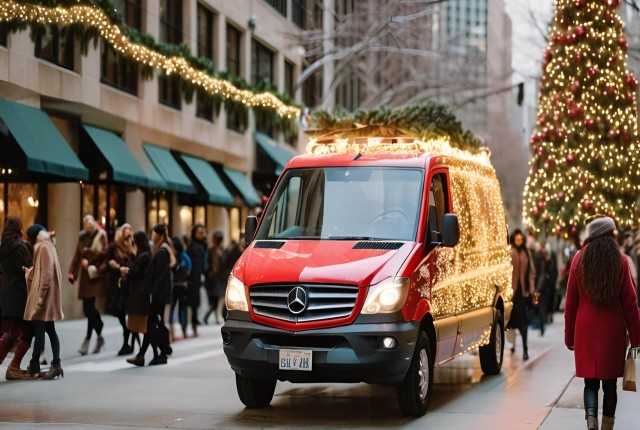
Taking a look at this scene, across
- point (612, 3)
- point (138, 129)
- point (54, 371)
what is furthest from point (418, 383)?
point (612, 3)

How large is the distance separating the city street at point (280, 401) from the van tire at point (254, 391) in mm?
150

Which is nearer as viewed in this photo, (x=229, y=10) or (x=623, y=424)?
(x=623, y=424)

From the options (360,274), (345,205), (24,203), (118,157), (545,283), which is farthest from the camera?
(118,157)

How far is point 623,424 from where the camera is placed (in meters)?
10.5

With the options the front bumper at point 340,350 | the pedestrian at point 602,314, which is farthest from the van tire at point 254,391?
the pedestrian at point 602,314

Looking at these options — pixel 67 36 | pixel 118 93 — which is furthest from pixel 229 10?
pixel 67 36

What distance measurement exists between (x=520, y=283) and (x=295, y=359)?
27.7 feet

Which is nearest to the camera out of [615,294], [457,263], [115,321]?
[615,294]

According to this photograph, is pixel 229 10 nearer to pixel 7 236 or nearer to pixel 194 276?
pixel 194 276

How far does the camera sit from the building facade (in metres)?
21.9

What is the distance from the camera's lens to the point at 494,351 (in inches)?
588

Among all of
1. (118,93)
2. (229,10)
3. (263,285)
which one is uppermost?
(229,10)

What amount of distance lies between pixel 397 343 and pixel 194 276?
40.5 ft

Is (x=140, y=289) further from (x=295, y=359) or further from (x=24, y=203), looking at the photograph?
(x=24, y=203)
